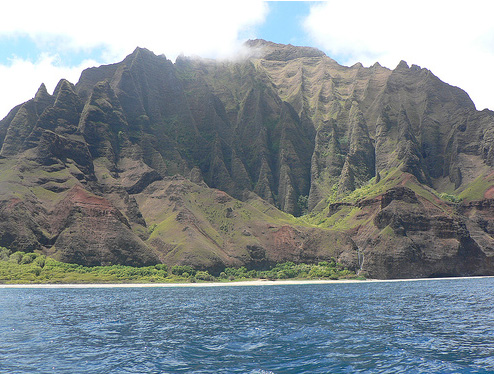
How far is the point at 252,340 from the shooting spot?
1665 inches

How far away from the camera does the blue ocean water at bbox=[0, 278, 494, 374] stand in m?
32.1

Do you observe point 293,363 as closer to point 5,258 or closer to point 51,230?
point 5,258

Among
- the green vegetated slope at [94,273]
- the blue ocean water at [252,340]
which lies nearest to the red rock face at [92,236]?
the green vegetated slope at [94,273]

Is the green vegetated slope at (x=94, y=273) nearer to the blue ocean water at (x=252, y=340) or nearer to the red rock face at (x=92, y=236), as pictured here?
the red rock face at (x=92, y=236)

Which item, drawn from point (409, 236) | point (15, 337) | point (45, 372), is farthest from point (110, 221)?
point (45, 372)

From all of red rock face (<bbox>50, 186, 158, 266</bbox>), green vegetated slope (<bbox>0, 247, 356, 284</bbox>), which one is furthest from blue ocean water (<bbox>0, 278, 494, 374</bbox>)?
red rock face (<bbox>50, 186, 158, 266</bbox>)

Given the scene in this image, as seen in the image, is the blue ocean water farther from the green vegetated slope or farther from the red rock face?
the red rock face

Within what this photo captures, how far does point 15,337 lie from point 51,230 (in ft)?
513

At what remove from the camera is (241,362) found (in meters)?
33.3

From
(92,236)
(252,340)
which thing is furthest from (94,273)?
(252,340)

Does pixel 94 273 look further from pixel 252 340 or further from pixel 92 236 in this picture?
pixel 252 340

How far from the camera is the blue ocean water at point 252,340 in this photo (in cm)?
3212

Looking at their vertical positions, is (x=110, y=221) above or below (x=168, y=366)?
above

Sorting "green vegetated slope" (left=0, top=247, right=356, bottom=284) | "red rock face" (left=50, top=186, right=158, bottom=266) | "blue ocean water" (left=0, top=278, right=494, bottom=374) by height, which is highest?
"red rock face" (left=50, top=186, right=158, bottom=266)
